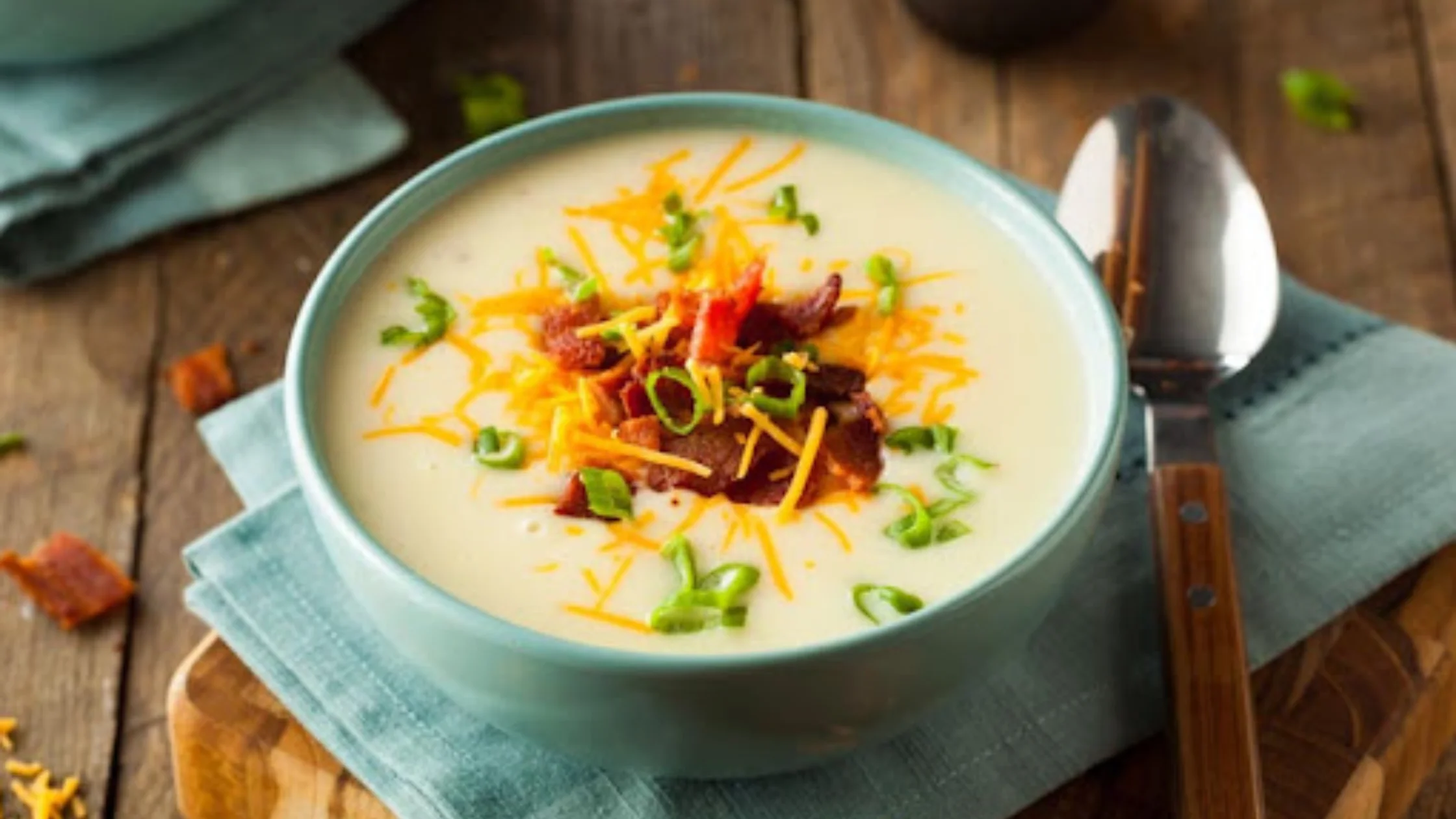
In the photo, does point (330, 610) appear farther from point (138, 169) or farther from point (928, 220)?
point (138, 169)

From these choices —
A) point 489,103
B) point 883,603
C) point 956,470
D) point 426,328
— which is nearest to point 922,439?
point 956,470

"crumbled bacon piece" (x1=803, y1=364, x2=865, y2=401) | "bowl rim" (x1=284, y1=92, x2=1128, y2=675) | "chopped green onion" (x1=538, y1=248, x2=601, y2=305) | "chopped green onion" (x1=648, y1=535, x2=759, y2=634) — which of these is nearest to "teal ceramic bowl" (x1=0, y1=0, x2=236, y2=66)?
"bowl rim" (x1=284, y1=92, x2=1128, y2=675)

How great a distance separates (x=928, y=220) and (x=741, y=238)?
0.57ft

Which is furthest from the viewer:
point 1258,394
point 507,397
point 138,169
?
point 138,169

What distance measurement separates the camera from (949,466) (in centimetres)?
155

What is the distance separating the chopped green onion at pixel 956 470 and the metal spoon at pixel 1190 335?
0.27 m

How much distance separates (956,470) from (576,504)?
0.30 m

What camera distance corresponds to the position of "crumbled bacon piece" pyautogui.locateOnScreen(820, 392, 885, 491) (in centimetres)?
153

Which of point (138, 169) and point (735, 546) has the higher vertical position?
point (735, 546)

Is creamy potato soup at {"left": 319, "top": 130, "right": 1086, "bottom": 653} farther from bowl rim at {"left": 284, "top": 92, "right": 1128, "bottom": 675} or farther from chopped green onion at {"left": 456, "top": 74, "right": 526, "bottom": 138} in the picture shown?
chopped green onion at {"left": 456, "top": 74, "right": 526, "bottom": 138}

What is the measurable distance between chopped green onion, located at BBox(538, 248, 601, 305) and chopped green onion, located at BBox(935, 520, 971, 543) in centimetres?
39

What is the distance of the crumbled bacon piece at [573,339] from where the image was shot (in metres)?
1.62

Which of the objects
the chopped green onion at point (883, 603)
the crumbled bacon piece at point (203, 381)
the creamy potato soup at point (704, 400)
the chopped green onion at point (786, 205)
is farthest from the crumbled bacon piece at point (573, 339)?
the crumbled bacon piece at point (203, 381)

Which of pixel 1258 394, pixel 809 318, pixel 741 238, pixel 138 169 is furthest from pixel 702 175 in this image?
pixel 138 169
